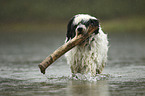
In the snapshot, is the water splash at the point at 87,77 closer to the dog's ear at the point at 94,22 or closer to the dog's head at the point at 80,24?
the dog's head at the point at 80,24

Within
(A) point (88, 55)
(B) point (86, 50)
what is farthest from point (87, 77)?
(B) point (86, 50)

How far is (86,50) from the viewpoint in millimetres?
9898

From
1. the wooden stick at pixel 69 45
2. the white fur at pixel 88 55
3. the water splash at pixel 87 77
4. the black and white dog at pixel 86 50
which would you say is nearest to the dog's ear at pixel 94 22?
the black and white dog at pixel 86 50

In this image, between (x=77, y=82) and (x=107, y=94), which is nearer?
(x=107, y=94)

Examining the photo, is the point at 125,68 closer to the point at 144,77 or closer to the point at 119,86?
the point at 144,77

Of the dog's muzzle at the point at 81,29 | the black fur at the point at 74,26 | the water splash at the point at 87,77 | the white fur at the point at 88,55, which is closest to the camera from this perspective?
the dog's muzzle at the point at 81,29

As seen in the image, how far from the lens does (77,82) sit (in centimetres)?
931

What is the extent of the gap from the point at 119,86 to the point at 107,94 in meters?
0.94

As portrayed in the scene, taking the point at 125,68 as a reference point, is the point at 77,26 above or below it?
above

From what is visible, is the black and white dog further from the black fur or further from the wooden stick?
the wooden stick

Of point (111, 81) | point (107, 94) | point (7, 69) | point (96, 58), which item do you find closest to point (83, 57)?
point (96, 58)

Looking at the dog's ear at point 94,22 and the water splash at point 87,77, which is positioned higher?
the dog's ear at point 94,22

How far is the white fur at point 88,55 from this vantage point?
32.4 feet

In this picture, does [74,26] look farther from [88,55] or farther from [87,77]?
[87,77]
